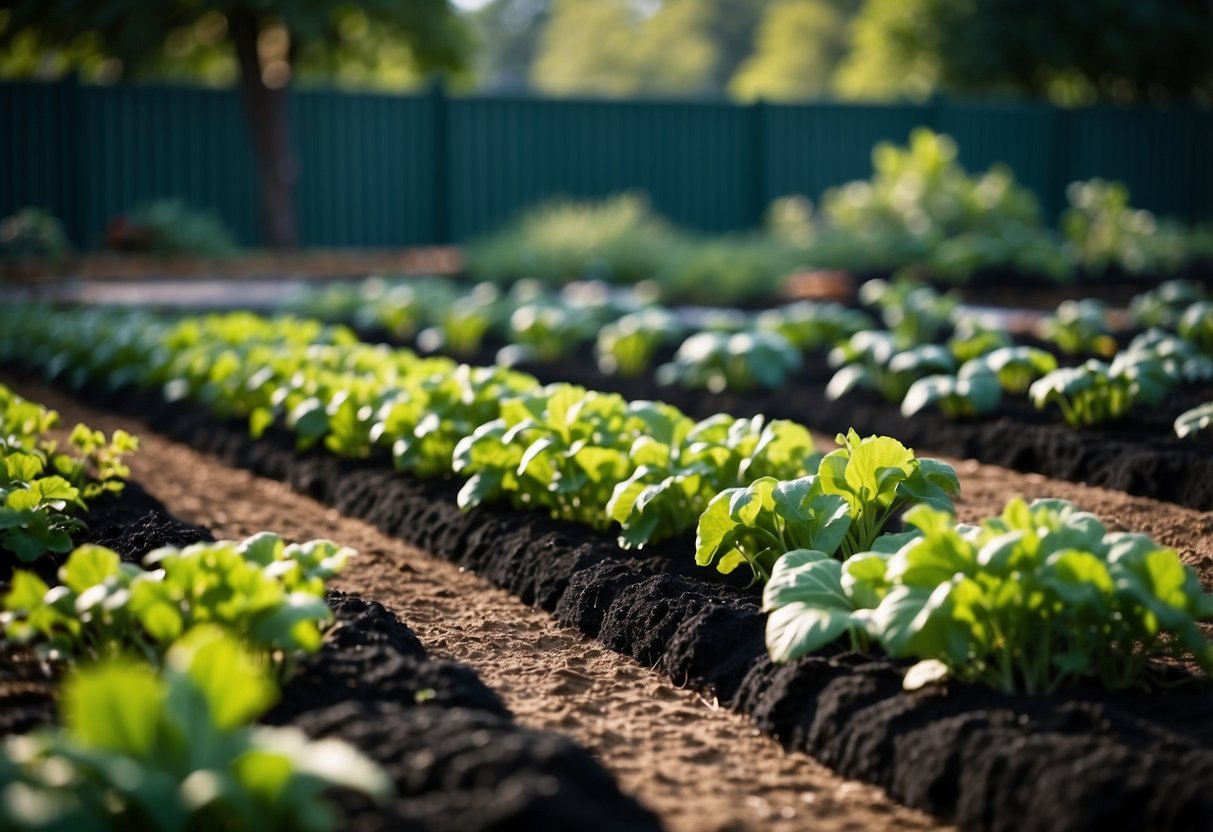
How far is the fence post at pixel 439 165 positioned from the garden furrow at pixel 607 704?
10598 millimetres

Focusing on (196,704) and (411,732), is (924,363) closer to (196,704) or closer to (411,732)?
(411,732)

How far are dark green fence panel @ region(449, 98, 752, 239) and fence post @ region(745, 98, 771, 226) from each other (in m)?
0.08

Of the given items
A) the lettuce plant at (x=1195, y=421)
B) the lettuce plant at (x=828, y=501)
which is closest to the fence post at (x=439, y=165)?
the lettuce plant at (x=1195, y=421)

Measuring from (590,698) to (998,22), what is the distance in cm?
2214

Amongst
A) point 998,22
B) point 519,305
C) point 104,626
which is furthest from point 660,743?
point 998,22

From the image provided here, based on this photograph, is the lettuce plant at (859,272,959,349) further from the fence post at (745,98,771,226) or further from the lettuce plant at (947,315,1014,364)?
the fence post at (745,98,771,226)

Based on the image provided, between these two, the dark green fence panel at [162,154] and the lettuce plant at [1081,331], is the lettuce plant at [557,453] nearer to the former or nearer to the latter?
the lettuce plant at [1081,331]

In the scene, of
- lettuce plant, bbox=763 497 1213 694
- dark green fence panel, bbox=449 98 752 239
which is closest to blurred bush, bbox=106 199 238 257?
dark green fence panel, bbox=449 98 752 239

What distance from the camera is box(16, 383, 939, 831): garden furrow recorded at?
265cm

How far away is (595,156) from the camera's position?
1595 centimetres

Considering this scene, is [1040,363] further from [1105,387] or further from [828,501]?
[828,501]

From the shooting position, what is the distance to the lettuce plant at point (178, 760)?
1771 millimetres

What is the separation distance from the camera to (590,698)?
3.26 m

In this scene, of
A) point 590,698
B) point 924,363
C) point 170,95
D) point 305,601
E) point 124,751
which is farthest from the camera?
point 170,95
